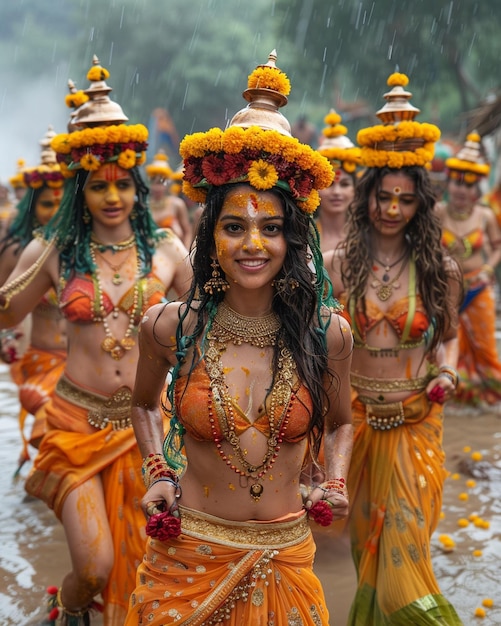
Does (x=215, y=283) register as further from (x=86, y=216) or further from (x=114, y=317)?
(x=86, y=216)

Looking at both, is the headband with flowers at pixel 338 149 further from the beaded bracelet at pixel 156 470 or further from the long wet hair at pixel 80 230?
the beaded bracelet at pixel 156 470

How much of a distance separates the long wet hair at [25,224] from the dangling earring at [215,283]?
404cm

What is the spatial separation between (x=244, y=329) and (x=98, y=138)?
6.68 ft

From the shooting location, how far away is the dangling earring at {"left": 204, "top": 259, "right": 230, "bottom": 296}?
10.9 feet

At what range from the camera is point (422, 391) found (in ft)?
16.3

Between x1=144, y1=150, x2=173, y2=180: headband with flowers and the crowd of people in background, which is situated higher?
x1=144, y1=150, x2=173, y2=180: headband with flowers

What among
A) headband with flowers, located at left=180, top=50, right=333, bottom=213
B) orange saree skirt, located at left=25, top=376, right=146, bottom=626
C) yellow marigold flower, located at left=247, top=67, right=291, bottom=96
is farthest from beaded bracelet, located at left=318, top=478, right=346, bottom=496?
orange saree skirt, located at left=25, top=376, right=146, bottom=626

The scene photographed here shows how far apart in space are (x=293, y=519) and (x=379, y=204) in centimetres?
229

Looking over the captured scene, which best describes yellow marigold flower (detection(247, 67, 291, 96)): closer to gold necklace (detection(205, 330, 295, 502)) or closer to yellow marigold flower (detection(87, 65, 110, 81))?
gold necklace (detection(205, 330, 295, 502))

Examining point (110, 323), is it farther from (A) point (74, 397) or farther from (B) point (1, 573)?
(B) point (1, 573)

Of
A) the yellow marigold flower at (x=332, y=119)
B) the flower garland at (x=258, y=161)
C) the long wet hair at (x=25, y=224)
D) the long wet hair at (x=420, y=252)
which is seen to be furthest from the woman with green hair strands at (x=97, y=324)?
the yellow marigold flower at (x=332, y=119)

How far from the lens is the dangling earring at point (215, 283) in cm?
332

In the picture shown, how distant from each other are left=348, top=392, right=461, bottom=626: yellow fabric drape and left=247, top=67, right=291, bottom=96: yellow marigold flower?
209 cm

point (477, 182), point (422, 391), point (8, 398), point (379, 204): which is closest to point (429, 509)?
point (422, 391)
